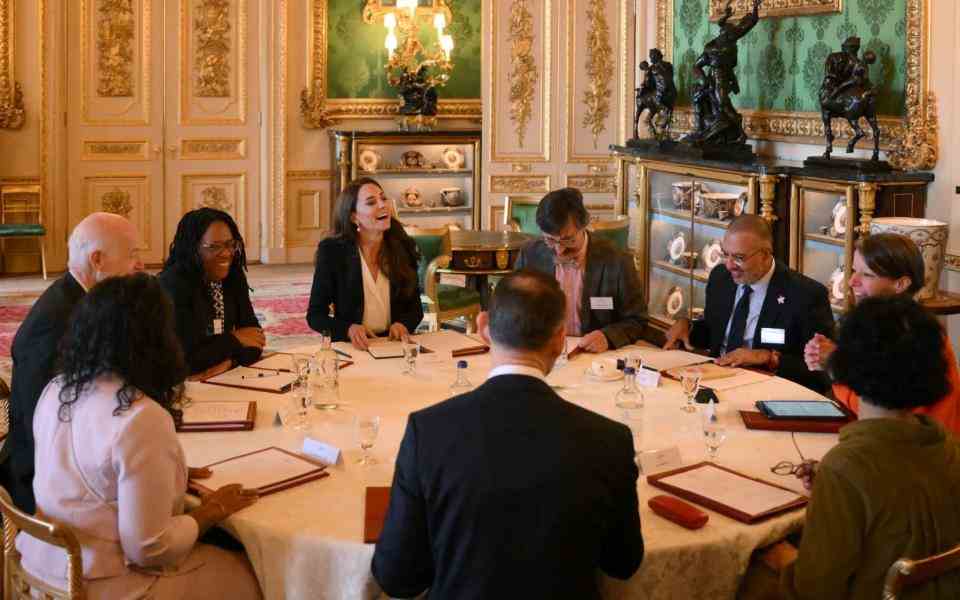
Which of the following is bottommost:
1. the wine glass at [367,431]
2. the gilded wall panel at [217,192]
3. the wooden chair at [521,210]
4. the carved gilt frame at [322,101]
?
the wine glass at [367,431]

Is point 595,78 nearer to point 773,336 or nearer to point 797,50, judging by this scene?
point 797,50

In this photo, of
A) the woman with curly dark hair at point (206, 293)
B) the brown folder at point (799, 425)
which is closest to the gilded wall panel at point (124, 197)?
the woman with curly dark hair at point (206, 293)

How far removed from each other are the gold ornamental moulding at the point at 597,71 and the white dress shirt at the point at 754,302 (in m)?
5.87

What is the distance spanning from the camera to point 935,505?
2.47 metres

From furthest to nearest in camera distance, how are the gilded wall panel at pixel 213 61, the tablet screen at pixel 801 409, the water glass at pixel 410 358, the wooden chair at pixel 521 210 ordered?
1. the gilded wall panel at pixel 213 61
2. the wooden chair at pixel 521 210
3. the water glass at pixel 410 358
4. the tablet screen at pixel 801 409

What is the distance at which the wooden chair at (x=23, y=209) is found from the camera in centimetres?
1020

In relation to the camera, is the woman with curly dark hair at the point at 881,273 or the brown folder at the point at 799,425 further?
the woman with curly dark hair at the point at 881,273

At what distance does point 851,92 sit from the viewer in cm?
662

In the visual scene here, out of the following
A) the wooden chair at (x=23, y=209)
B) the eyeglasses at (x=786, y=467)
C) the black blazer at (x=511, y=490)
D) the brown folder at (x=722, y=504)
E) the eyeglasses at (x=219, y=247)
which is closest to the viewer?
the black blazer at (x=511, y=490)

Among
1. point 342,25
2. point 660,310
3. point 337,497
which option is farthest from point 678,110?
point 337,497

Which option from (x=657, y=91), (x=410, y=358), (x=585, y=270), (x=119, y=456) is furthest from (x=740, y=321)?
(x=657, y=91)

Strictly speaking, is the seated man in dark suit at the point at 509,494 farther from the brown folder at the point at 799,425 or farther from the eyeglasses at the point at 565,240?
the eyeglasses at the point at 565,240

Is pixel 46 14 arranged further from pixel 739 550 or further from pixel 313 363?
pixel 739 550

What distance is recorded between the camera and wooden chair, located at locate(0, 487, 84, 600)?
257cm
